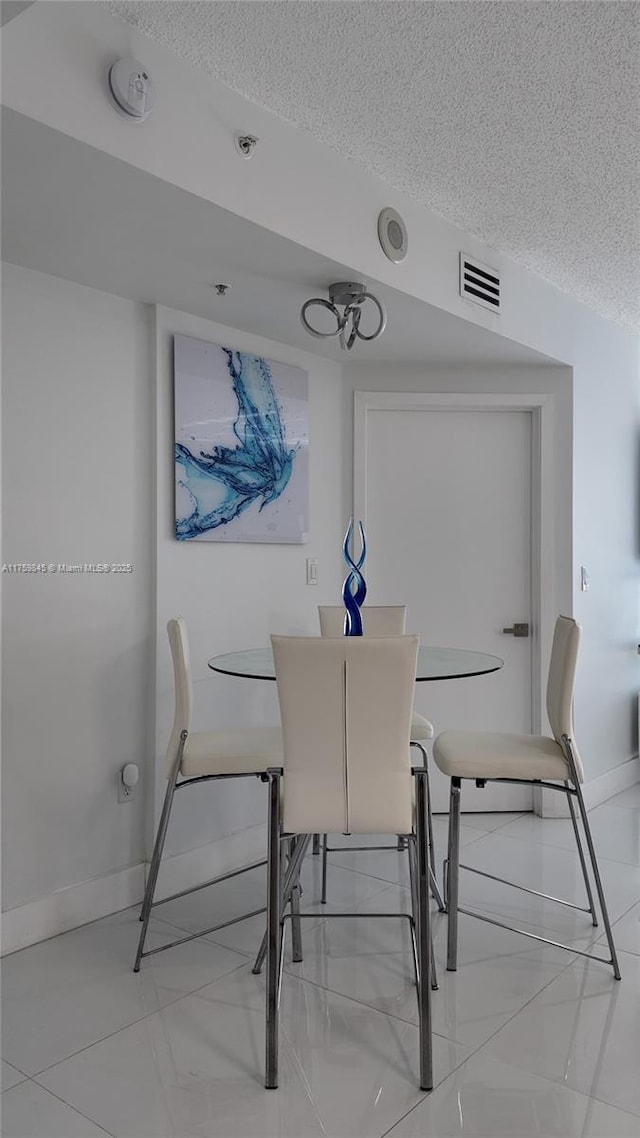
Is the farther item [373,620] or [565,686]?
[373,620]

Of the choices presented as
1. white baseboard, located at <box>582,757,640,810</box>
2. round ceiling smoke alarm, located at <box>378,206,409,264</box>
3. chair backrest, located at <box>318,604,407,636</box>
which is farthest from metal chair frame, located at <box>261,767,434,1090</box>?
white baseboard, located at <box>582,757,640,810</box>

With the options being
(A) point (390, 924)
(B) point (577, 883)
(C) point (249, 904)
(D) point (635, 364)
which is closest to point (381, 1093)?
(A) point (390, 924)

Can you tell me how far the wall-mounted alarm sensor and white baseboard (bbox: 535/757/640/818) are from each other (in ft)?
11.2

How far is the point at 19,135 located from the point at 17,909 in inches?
87.9

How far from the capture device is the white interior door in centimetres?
413

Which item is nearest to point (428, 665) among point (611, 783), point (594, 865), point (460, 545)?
point (594, 865)

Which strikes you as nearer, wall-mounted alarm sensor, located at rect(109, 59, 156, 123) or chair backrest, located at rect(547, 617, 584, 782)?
wall-mounted alarm sensor, located at rect(109, 59, 156, 123)

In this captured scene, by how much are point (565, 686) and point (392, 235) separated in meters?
1.66

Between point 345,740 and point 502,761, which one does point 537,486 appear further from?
point 345,740

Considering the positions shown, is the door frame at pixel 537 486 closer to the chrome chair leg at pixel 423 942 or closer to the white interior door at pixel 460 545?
the white interior door at pixel 460 545

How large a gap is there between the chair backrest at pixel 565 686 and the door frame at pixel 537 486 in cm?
131

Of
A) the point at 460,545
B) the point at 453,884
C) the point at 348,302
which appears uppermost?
the point at 348,302

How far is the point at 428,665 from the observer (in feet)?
8.87

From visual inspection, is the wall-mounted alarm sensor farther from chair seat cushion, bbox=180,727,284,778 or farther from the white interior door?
the white interior door
